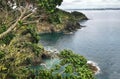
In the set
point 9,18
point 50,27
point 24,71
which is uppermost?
point 9,18

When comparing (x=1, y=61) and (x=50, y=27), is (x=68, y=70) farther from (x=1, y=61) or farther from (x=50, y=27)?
(x=50, y=27)

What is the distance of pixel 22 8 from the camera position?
37.3 meters

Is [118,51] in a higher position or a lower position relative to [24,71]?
lower

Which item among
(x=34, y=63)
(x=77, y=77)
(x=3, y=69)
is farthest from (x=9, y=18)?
(x=34, y=63)

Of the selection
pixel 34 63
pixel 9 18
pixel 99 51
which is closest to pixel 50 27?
pixel 99 51

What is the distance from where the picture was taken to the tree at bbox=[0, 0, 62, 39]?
33.9 m

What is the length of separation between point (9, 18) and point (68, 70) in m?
11.9

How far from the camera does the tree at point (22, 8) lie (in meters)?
33.9

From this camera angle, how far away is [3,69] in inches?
1309

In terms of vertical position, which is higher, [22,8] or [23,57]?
[22,8]

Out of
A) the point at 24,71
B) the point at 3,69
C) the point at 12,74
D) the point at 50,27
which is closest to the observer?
the point at 3,69

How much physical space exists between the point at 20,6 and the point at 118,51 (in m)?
69.2

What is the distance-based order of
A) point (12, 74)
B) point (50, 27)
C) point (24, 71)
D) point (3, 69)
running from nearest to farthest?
point (3, 69)
point (12, 74)
point (24, 71)
point (50, 27)

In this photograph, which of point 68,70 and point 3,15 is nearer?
point 68,70
